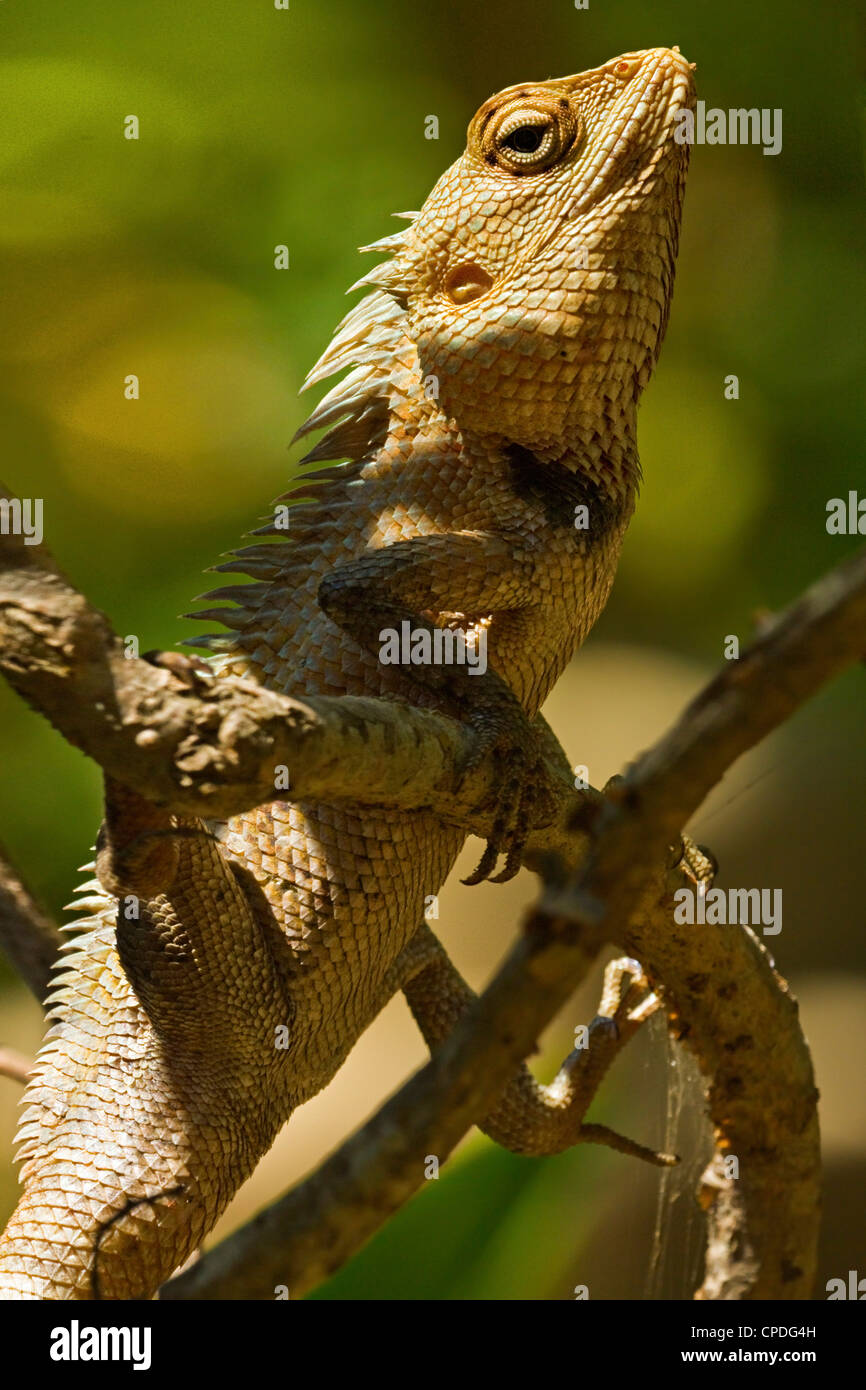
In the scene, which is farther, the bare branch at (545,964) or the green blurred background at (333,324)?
the green blurred background at (333,324)

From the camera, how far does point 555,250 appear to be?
3.08 m

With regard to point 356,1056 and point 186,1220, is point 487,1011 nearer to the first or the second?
point 186,1220

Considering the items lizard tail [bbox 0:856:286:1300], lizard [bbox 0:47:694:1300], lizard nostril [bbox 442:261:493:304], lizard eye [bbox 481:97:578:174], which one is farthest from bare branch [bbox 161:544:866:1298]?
lizard eye [bbox 481:97:578:174]

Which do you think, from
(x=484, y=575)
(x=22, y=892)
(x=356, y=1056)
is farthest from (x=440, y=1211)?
(x=484, y=575)

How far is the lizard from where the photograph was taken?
9.28 ft

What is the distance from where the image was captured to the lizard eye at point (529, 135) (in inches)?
124

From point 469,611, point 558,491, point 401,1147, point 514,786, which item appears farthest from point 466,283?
point 401,1147

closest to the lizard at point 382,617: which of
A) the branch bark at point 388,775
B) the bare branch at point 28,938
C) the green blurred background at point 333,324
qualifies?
the branch bark at point 388,775

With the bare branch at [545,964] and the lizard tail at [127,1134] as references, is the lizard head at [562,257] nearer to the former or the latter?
the lizard tail at [127,1134]

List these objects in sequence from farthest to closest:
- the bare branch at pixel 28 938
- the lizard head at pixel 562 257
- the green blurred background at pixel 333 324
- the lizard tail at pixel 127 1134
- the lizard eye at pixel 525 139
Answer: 1. the green blurred background at pixel 333 324
2. the bare branch at pixel 28 938
3. the lizard eye at pixel 525 139
4. the lizard head at pixel 562 257
5. the lizard tail at pixel 127 1134

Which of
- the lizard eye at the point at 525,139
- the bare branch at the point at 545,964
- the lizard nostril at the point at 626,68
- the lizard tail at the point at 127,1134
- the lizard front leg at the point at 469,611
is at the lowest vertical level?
the lizard tail at the point at 127,1134

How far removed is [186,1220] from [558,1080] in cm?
161

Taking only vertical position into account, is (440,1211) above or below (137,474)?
below

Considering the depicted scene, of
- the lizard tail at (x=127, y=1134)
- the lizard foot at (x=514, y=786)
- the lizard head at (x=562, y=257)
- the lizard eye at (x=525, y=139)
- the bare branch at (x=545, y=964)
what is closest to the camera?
the bare branch at (x=545, y=964)
